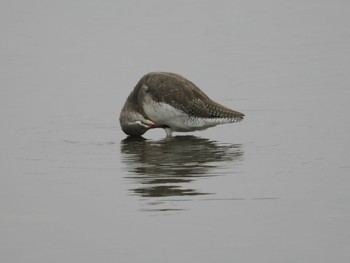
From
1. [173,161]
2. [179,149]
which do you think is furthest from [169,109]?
[173,161]

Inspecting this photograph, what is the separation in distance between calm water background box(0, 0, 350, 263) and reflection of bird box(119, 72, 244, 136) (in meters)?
0.28

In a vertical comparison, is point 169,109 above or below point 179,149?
above

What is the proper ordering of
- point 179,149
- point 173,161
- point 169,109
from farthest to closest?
1. point 169,109
2. point 179,149
3. point 173,161

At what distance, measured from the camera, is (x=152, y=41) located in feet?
87.7

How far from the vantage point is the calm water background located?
9633mm

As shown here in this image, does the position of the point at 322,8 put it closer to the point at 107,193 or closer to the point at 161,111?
the point at 161,111

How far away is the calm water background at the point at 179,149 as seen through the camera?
31.6 feet

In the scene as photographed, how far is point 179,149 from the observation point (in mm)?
14680

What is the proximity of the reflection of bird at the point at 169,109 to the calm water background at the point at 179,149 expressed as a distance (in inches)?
11.1

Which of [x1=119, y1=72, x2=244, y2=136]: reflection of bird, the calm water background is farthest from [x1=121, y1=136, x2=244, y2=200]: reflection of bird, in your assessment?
[x1=119, y1=72, x2=244, y2=136]: reflection of bird

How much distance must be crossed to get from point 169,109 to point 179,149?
124cm

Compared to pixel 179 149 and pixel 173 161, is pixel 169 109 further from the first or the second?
pixel 173 161

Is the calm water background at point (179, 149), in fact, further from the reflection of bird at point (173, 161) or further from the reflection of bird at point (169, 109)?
the reflection of bird at point (169, 109)

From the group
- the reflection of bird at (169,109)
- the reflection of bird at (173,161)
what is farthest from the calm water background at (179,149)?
the reflection of bird at (169,109)
